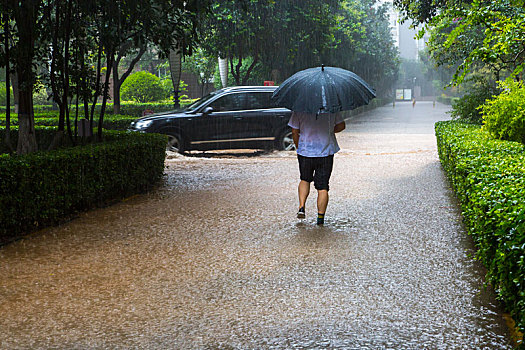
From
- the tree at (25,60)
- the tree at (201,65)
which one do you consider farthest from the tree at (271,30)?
the tree at (25,60)

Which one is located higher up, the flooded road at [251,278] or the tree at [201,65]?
the tree at [201,65]

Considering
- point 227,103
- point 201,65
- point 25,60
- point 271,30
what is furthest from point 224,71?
point 25,60

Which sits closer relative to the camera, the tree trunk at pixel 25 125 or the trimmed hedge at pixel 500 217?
the trimmed hedge at pixel 500 217

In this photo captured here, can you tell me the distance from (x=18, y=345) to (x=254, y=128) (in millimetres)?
12456

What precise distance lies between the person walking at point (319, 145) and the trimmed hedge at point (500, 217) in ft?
4.89

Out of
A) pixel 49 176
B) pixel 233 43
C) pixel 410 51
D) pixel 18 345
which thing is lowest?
pixel 18 345

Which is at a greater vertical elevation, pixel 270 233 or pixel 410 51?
pixel 410 51

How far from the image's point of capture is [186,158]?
15297 millimetres

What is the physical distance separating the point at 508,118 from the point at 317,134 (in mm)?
3682

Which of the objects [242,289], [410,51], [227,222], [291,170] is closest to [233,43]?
[291,170]

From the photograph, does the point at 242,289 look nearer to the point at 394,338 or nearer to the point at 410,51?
the point at 394,338

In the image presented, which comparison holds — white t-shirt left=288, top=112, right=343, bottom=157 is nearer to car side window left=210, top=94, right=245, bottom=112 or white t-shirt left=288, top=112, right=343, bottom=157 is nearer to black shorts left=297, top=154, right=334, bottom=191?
black shorts left=297, top=154, right=334, bottom=191

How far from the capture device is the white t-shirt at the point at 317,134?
744cm

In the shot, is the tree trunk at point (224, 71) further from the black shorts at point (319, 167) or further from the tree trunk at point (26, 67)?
the black shorts at point (319, 167)
